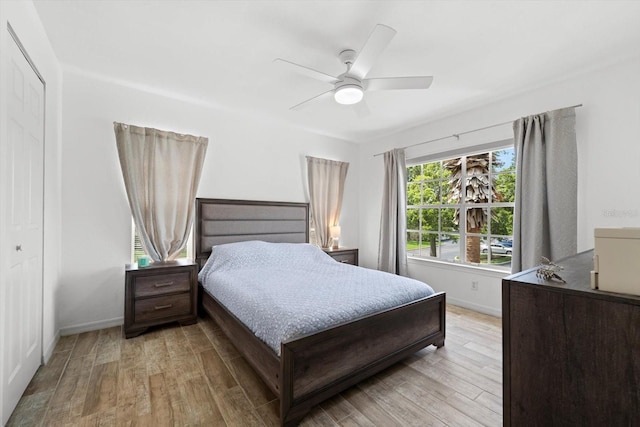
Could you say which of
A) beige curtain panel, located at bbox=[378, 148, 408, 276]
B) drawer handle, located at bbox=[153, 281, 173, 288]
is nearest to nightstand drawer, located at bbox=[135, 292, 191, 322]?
drawer handle, located at bbox=[153, 281, 173, 288]

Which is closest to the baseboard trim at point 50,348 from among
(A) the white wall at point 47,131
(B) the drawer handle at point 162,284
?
(A) the white wall at point 47,131

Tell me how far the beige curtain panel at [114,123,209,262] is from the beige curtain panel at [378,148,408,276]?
2.75m

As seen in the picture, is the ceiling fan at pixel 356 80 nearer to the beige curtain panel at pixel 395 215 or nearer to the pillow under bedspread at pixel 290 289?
the pillow under bedspread at pixel 290 289

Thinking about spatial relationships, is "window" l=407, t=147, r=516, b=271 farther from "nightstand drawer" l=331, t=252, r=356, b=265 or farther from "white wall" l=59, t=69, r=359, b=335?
"white wall" l=59, t=69, r=359, b=335

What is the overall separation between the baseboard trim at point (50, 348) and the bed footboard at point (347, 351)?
2050 millimetres

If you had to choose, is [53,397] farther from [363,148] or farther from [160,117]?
[363,148]

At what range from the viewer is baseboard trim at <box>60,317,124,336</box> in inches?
106

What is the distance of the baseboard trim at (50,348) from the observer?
2164 millimetres

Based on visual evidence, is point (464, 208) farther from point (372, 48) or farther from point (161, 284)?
point (161, 284)

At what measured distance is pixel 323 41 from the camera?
221 cm

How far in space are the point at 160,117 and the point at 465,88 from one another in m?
3.47

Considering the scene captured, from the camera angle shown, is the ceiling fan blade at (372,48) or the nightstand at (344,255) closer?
the ceiling fan blade at (372,48)

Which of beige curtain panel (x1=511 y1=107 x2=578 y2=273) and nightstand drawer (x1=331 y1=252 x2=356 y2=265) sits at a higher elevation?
beige curtain panel (x1=511 y1=107 x2=578 y2=273)

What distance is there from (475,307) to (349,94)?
120 inches
